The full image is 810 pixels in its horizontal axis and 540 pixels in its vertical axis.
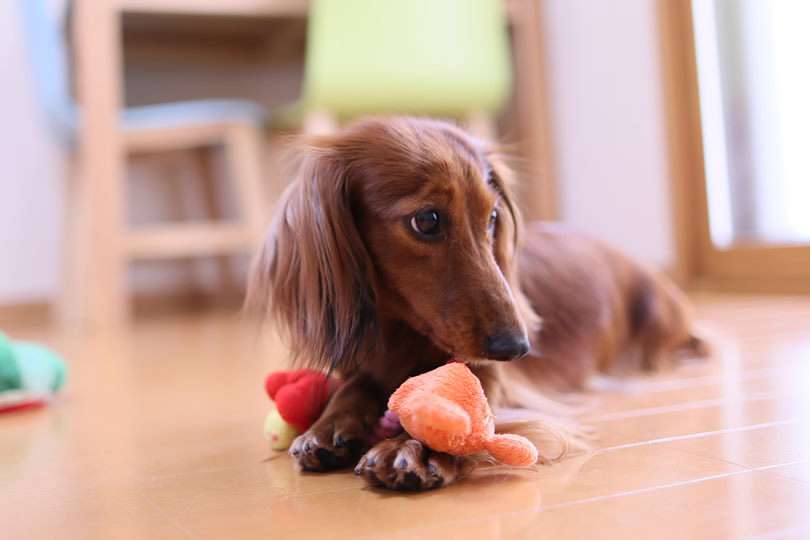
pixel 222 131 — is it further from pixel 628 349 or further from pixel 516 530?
pixel 516 530

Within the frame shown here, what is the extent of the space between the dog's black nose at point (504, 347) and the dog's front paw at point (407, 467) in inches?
5.9

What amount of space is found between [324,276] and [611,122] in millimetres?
3137

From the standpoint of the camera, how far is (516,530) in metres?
0.79

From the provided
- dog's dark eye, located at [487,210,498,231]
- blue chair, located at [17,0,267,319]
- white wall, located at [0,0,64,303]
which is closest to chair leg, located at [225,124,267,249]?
blue chair, located at [17,0,267,319]

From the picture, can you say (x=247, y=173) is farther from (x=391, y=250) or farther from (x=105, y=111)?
(x=391, y=250)

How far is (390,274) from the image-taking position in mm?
1213

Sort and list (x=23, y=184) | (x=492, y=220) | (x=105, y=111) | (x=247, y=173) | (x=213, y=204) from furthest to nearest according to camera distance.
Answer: (x=213, y=204) → (x=23, y=184) → (x=247, y=173) → (x=105, y=111) → (x=492, y=220)

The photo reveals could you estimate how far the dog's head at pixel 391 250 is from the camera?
44.3 inches

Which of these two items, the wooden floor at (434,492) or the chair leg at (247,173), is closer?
the wooden floor at (434,492)

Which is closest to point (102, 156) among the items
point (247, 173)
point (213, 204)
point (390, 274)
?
point (247, 173)

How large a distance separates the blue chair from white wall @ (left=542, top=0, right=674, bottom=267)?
158 centimetres

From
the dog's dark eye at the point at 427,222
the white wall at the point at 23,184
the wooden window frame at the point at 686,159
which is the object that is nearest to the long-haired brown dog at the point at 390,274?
the dog's dark eye at the point at 427,222

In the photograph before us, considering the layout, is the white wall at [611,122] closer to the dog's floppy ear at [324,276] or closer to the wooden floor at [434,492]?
the wooden floor at [434,492]

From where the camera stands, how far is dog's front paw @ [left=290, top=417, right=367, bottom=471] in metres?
1.07
